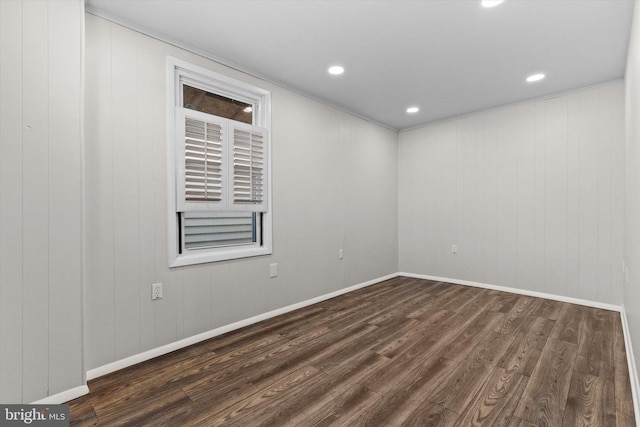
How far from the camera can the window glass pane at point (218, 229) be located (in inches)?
104

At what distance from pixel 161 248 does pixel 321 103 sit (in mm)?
2532

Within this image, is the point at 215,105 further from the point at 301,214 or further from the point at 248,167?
the point at 301,214

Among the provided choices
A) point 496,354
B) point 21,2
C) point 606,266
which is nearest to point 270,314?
point 496,354

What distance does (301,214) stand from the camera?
3.48 metres

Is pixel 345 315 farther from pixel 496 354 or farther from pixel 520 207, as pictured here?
pixel 520 207

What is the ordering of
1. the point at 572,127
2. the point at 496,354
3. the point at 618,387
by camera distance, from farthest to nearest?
1. the point at 572,127
2. the point at 496,354
3. the point at 618,387

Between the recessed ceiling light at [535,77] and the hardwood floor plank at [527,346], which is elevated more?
the recessed ceiling light at [535,77]

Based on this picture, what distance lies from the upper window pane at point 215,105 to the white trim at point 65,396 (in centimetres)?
221

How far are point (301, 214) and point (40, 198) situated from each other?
89.5 inches

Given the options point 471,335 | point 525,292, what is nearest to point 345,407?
point 471,335

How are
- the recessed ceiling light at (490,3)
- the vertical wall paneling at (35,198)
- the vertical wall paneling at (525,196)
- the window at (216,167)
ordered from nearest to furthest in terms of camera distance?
the vertical wall paneling at (35,198) → the recessed ceiling light at (490,3) → the window at (216,167) → the vertical wall paneling at (525,196)

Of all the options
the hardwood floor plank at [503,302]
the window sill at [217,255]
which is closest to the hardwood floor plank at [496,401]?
the hardwood floor plank at [503,302]

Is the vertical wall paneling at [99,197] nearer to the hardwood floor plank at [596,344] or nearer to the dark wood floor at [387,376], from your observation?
the dark wood floor at [387,376]

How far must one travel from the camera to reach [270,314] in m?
3.12
